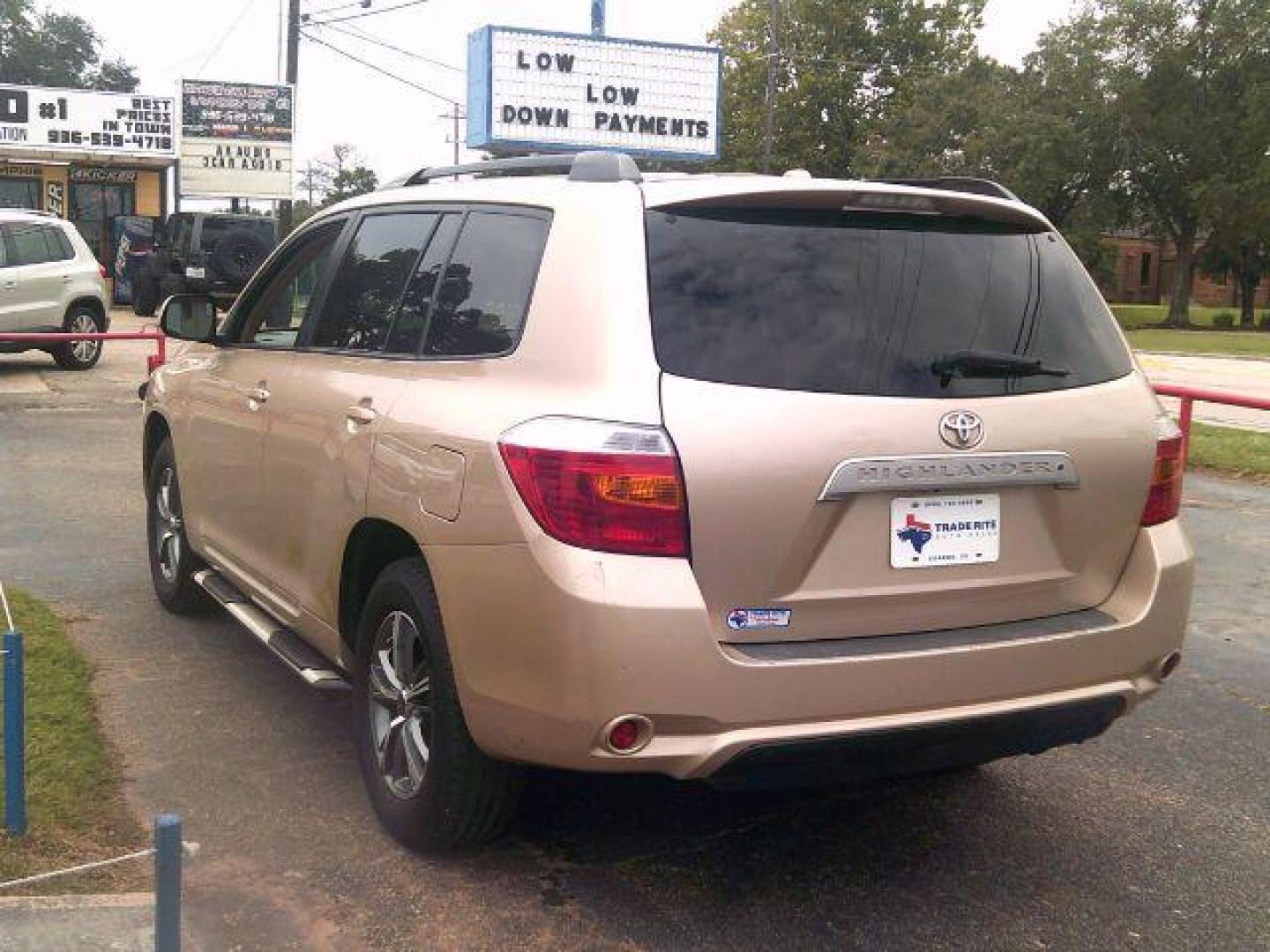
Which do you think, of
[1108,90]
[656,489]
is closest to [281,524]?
[656,489]

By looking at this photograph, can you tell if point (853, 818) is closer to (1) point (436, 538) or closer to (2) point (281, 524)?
(1) point (436, 538)

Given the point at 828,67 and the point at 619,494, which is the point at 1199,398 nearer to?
the point at 619,494

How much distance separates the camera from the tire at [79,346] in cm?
1641

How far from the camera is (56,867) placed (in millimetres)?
3396

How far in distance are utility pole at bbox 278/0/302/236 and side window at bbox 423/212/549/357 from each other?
27555mm

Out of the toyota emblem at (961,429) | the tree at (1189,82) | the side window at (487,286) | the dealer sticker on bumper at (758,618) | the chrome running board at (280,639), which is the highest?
the tree at (1189,82)

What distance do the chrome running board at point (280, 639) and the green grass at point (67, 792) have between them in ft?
1.87

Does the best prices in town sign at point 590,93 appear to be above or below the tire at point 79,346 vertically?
above

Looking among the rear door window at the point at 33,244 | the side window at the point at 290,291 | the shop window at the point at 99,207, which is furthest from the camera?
the shop window at the point at 99,207

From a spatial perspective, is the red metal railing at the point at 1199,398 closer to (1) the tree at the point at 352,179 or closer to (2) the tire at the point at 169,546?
(2) the tire at the point at 169,546

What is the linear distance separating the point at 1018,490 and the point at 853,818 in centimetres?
124

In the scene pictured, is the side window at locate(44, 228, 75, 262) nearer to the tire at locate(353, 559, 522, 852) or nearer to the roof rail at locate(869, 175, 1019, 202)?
the tire at locate(353, 559, 522, 852)

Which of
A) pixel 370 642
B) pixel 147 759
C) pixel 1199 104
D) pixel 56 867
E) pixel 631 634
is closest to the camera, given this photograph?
pixel 631 634

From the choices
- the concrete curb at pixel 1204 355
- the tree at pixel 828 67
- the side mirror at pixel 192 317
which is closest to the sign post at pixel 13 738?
the side mirror at pixel 192 317
